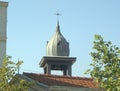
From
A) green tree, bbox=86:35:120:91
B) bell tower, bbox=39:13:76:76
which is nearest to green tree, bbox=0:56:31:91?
green tree, bbox=86:35:120:91

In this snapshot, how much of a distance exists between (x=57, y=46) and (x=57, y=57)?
212 cm

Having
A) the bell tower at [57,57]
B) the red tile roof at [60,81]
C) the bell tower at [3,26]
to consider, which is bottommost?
the red tile roof at [60,81]

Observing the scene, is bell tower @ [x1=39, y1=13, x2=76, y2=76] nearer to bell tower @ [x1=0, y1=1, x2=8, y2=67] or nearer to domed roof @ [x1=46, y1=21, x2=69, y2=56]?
domed roof @ [x1=46, y1=21, x2=69, y2=56]

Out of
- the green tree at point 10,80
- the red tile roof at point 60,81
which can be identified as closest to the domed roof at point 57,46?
the red tile roof at point 60,81

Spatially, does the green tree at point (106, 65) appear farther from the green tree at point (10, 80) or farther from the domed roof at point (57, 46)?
the domed roof at point (57, 46)

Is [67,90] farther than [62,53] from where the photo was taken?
No

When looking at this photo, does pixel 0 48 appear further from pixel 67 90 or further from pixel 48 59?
pixel 67 90

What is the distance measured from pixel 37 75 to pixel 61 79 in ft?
6.03

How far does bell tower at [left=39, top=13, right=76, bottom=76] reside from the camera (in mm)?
50094

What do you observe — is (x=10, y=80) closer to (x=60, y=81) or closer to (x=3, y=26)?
(x=60, y=81)

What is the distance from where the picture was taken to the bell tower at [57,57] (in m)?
50.1

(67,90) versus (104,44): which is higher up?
(104,44)

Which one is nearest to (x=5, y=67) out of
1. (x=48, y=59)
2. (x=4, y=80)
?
(x=4, y=80)

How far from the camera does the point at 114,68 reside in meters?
29.4
